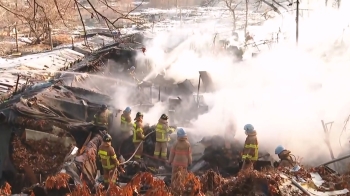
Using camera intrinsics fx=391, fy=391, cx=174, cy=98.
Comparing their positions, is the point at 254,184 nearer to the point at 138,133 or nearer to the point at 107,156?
the point at 107,156

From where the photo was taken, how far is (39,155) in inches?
349

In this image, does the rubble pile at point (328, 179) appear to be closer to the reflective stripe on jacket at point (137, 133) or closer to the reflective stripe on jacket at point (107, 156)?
the reflective stripe on jacket at point (107, 156)

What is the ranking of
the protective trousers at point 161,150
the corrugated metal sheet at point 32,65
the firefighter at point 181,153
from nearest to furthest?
the firefighter at point 181,153 < the protective trousers at point 161,150 < the corrugated metal sheet at point 32,65

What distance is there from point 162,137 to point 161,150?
392 millimetres

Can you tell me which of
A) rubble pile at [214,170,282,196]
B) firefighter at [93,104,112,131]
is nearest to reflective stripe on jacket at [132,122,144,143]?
firefighter at [93,104,112,131]

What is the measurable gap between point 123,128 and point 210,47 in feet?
35.1

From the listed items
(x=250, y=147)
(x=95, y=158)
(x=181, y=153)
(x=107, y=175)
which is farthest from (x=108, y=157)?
(x=250, y=147)

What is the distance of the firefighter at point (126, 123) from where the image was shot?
1029 cm

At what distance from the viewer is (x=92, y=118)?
10.6 meters

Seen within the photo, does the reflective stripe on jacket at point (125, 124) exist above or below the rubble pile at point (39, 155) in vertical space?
above

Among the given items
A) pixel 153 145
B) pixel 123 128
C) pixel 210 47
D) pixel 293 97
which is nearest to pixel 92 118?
pixel 123 128

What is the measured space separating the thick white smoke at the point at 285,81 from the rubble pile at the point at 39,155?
338 centimetres

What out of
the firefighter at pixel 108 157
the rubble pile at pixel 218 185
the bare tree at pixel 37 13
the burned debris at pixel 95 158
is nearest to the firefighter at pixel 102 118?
the burned debris at pixel 95 158

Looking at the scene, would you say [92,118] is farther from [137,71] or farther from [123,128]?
[137,71]
